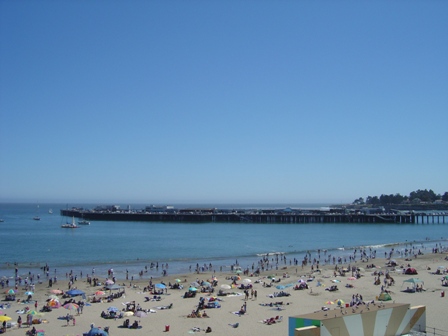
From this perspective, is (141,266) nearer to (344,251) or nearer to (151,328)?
(151,328)

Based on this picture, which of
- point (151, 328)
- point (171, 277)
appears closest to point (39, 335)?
point (151, 328)

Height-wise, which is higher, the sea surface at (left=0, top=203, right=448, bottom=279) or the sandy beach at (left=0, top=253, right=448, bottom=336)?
the sandy beach at (left=0, top=253, right=448, bottom=336)

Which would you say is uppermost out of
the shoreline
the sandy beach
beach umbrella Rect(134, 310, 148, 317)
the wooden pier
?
the wooden pier

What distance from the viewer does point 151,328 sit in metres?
19.4

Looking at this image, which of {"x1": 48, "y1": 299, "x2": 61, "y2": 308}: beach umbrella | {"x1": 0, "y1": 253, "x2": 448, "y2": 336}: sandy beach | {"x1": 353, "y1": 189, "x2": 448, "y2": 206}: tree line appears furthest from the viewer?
{"x1": 353, "y1": 189, "x2": 448, "y2": 206}: tree line

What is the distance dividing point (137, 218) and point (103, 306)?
77.3 meters

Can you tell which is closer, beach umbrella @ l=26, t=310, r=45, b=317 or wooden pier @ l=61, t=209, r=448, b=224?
beach umbrella @ l=26, t=310, r=45, b=317

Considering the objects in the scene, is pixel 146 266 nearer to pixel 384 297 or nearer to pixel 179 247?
pixel 179 247

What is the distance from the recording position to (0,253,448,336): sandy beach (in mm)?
19312

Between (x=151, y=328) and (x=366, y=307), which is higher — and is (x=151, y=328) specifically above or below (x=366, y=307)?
below

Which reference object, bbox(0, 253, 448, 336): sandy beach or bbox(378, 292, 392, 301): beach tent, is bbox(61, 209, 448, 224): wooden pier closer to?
bbox(0, 253, 448, 336): sandy beach

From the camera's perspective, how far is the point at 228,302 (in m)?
24.6

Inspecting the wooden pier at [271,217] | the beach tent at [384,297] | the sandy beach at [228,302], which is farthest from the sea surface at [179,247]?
the beach tent at [384,297]

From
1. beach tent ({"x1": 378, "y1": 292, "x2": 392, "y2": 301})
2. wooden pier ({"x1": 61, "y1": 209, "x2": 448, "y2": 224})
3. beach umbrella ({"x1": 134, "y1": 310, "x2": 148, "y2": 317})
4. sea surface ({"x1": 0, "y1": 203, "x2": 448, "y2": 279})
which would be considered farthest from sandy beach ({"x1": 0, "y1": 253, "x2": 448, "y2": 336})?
wooden pier ({"x1": 61, "y1": 209, "x2": 448, "y2": 224})
